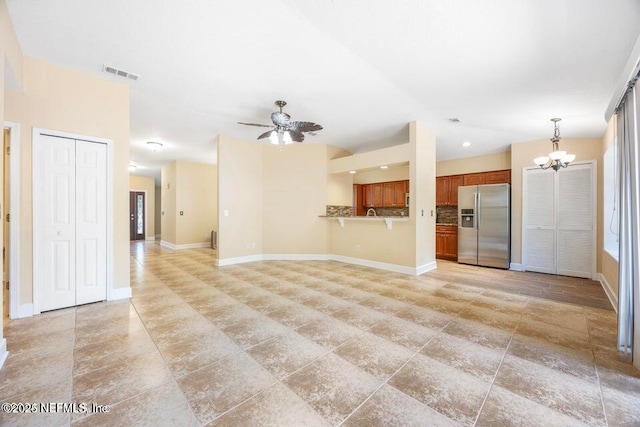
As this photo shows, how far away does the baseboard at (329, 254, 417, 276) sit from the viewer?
4991 millimetres

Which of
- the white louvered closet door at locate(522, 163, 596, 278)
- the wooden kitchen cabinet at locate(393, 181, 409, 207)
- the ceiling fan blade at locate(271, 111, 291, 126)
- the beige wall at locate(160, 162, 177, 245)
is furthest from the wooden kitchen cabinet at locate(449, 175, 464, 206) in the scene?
the beige wall at locate(160, 162, 177, 245)

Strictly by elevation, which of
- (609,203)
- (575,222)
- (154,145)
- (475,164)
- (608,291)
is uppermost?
(154,145)

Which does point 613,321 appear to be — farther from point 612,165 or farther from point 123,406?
point 123,406

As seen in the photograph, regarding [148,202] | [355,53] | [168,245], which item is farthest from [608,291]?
[148,202]

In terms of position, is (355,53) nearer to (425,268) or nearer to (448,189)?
(425,268)

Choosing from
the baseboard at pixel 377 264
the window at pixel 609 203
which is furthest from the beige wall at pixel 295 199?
the window at pixel 609 203

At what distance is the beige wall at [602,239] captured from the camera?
375 cm

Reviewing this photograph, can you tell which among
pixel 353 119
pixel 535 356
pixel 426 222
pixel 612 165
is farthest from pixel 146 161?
pixel 612 165

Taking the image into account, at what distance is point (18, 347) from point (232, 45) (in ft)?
11.2

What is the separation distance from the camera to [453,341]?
2.40m

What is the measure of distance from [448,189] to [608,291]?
387cm

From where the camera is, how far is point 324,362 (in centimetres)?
205

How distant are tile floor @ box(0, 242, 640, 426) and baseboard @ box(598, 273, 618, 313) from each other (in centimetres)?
68

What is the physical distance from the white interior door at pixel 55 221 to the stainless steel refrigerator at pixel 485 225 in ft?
23.7
